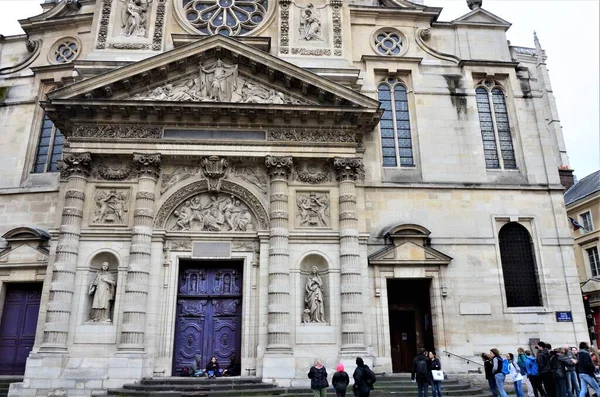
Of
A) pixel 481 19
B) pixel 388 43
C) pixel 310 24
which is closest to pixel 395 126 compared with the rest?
pixel 388 43

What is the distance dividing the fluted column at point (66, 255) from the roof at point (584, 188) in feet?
97.3

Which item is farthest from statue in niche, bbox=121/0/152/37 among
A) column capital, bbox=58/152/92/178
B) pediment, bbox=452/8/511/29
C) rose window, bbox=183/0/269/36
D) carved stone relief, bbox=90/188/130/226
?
pediment, bbox=452/8/511/29

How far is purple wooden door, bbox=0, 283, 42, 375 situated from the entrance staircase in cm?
539

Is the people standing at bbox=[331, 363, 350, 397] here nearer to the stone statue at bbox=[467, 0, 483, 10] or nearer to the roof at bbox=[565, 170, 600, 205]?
the stone statue at bbox=[467, 0, 483, 10]

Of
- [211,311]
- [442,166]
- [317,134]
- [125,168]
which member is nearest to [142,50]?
[125,168]

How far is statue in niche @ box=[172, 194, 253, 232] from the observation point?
57.8 ft

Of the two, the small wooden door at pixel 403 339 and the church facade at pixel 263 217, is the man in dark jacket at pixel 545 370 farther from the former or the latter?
the small wooden door at pixel 403 339

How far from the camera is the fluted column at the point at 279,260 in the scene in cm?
1596

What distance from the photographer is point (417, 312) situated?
18625 mm

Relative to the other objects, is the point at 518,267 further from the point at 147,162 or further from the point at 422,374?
the point at 147,162

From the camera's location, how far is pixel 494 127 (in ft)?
67.7

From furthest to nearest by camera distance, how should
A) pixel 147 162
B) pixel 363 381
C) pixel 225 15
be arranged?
pixel 225 15
pixel 147 162
pixel 363 381

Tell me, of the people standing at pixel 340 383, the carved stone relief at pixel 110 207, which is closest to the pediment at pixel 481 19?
the carved stone relief at pixel 110 207

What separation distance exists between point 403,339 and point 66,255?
12307 mm
